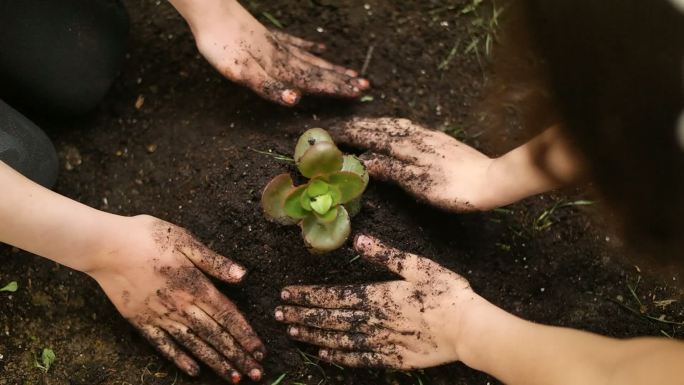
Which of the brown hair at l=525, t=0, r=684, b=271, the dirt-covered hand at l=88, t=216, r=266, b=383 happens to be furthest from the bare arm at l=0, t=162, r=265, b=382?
the brown hair at l=525, t=0, r=684, b=271

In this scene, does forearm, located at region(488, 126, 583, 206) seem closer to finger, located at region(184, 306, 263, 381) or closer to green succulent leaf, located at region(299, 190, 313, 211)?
green succulent leaf, located at region(299, 190, 313, 211)

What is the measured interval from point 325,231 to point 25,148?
70 cm

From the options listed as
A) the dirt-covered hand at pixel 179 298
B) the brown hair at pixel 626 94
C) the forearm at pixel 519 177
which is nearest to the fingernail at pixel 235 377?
the dirt-covered hand at pixel 179 298

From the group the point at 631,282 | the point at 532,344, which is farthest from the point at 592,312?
the point at 532,344

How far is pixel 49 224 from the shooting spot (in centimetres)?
127

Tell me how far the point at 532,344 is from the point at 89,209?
Result: 0.92 meters

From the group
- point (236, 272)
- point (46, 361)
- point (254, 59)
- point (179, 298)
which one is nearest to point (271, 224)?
point (236, 272)

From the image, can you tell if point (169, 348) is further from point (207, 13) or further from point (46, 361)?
point (207, 13)

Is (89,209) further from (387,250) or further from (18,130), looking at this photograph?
(387,250)

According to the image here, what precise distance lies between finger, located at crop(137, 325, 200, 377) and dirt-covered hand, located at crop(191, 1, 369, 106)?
58 centimetres

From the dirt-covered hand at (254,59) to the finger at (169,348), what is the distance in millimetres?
576

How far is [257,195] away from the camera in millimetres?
1453

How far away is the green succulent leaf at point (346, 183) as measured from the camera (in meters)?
1.23

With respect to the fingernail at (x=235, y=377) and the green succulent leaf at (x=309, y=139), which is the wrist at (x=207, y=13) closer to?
the green succulent leaf at (x=309, y=139)
